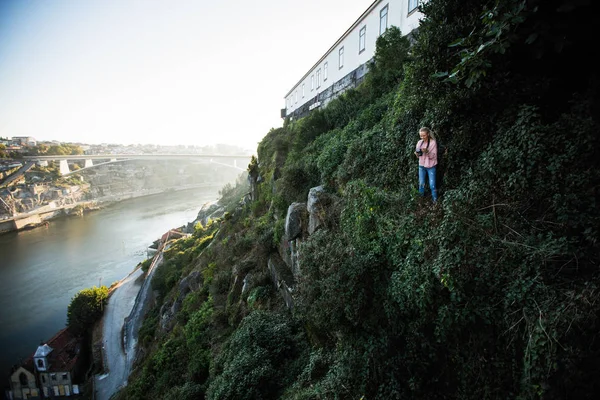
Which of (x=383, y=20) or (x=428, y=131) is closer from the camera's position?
(x=428, y=131)

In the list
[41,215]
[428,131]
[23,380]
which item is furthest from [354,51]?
[41,215]

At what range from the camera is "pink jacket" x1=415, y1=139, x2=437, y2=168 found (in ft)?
15.9

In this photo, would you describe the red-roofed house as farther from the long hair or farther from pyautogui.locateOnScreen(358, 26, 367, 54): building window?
pyautogui.locateOnScreen(358, 26, 367, 54): building window

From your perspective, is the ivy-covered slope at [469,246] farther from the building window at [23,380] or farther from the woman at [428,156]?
the building window at [23,380]

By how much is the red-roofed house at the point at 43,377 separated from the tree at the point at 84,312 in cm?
275

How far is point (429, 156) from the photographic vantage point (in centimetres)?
491

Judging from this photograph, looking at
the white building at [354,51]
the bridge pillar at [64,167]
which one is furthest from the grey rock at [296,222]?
the bridge pillar at [64,167]

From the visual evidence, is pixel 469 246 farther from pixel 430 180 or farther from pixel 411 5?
pixel 411 5

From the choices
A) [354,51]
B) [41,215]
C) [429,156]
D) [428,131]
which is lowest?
[41,215]

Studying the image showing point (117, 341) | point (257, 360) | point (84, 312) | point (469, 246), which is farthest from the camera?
point (84, 312)

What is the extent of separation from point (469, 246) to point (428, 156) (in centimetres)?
205

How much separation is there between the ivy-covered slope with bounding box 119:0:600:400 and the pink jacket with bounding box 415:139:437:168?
347 mm

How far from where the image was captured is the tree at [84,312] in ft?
74.3

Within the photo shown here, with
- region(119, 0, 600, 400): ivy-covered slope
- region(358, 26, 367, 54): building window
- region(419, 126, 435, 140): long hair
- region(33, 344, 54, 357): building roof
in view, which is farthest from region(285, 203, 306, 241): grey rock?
region(33, 344, 54, 357): building roof
